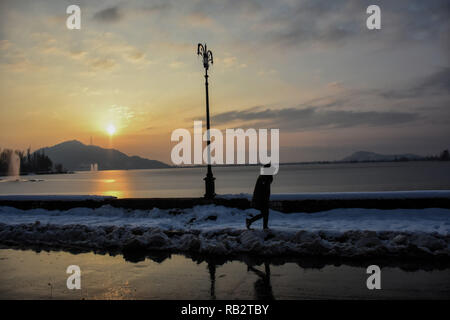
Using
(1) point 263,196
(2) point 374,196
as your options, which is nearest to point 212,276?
(1) point 263,196

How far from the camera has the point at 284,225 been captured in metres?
11.4

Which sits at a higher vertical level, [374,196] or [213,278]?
[374,196]

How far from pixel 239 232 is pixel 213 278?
3606mm

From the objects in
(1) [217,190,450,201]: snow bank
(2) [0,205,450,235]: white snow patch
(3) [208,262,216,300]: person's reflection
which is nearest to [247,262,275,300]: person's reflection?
(3) [208,262,216,300]: person's reflection

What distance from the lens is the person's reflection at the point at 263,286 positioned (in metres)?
5.25

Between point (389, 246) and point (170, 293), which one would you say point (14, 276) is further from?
point (389, 246)

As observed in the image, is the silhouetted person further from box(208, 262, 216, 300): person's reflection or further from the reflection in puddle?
box(208, 262, 216, 300): person's reflection

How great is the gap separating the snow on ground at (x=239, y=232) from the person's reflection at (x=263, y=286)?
5.02 feet

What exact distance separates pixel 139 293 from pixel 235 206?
360 inches

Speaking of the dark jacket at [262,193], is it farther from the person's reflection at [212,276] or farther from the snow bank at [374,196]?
the snow bank at [374,196]

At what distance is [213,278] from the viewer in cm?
623

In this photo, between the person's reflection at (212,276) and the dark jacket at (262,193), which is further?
the dark jacket at (262,193)

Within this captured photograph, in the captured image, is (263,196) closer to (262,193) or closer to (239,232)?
(262,193)

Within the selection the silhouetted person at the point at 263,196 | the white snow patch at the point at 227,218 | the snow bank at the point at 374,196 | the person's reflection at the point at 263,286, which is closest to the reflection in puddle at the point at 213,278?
the person's reflection at the point at 263,286
